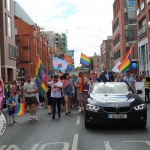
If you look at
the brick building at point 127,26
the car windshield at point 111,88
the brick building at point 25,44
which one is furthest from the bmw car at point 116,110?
the brick building at point 25,44

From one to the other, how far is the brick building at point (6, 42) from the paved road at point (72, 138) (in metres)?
27.1

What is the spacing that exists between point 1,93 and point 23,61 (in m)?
54.6

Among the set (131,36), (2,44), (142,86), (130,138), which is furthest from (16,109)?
(131,36)

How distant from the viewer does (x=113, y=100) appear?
32.7 ft

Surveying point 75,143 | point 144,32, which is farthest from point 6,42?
point 75,143

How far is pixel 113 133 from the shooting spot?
9.48m

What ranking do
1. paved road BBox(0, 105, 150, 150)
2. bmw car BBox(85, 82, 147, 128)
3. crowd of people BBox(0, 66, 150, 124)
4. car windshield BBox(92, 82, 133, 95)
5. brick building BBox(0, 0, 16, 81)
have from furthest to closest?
brick building BBox(0, 0, 16, 81), crowd of people BBox(0, 66, 150, 124), car windshield BBox(92, 82, 133, 95), bmw car BBox(85, 82, 147, 128), paved road BBox(0, 105, 150, 150)

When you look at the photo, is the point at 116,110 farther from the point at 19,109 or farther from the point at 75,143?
the point at 19,109

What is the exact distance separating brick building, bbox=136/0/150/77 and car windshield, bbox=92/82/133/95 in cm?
2865

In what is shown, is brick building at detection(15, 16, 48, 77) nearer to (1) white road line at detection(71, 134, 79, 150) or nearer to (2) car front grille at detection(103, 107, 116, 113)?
(2) car front grille at detection(103, 107, 116, 113)

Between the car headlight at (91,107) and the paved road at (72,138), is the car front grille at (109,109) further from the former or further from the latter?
the paved road at (72,138)

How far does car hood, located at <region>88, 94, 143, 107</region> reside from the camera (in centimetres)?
979

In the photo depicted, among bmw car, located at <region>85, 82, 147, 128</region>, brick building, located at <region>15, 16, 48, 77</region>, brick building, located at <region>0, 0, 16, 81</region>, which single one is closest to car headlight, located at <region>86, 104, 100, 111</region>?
bmw car, located at <region>85, 82, 147, 128</region>

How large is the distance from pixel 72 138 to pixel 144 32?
3459 cm
